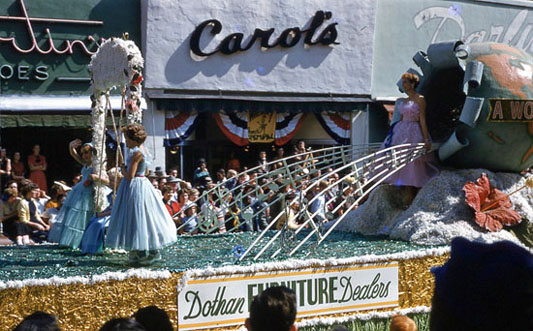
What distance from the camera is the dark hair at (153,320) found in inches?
136

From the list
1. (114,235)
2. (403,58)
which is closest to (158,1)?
(403,58)

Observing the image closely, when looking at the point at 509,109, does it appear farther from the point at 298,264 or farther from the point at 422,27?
the point at 422,27

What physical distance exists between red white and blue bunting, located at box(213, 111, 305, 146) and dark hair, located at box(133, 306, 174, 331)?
1093cm

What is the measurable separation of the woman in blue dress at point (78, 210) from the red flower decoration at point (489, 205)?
394 centimetres

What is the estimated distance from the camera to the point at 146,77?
13500 millimetres

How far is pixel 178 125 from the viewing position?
13914 mm

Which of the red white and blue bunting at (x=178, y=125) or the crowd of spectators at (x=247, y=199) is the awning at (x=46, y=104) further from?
the crowd of spectators at (x=247, y=199)

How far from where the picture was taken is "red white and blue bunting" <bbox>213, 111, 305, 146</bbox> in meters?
14.4

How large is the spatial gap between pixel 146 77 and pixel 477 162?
7.56 m

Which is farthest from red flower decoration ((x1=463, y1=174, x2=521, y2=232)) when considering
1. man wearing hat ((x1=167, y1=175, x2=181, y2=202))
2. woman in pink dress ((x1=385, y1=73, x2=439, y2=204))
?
man wearing hat ((x1=167, y1=175, x2=181, y2=202))

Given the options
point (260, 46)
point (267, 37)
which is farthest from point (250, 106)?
point (267, 37)

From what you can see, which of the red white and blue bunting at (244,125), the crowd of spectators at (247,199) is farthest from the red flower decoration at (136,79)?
the red white and blue bunting at (244,125)

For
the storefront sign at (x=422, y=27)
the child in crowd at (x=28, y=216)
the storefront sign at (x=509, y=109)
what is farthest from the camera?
the storefront sign at (x=422, y=27)

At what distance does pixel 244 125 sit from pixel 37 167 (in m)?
4.29
